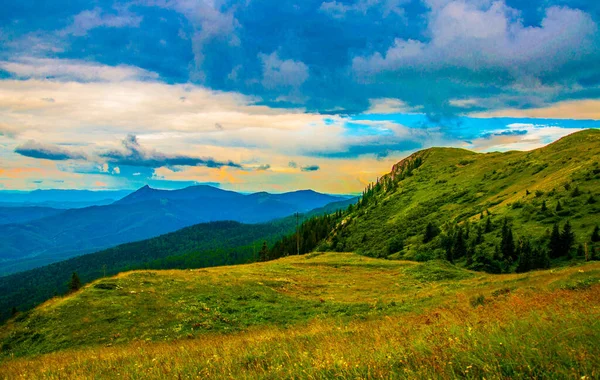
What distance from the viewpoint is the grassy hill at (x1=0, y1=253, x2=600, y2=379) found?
21.6 feet

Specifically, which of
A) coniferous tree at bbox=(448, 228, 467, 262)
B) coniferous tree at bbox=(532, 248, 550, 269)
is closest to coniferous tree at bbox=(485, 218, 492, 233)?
coniferous tree at bbox=(448, 228, 467, 262)

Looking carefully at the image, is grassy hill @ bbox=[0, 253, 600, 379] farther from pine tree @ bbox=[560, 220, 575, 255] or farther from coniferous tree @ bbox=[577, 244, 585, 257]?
pine tree @ bbox=[560, 220, 575, 255]

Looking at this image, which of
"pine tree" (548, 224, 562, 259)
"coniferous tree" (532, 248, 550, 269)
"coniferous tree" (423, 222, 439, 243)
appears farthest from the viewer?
"coniferous tree" (423, 222, 439, 243)

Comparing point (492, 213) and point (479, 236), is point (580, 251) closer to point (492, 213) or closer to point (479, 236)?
point (479, 236)

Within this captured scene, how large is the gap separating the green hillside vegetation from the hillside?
174 mm

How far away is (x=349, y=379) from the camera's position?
252 inches

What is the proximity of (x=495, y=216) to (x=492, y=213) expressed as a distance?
3.34m

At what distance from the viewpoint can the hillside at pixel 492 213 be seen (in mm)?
54741

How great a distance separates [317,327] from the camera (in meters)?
15.3

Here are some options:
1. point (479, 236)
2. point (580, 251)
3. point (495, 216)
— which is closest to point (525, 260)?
point (580, 251)

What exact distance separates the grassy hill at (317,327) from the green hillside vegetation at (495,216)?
59.5 feet

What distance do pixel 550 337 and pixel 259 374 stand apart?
602 centimetres

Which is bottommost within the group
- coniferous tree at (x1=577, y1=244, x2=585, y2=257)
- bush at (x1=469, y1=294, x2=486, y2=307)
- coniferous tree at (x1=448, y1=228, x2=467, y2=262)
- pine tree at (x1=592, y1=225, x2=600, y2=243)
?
coniferous tree at (x1=448, y1=228, x2=467, y2=262)

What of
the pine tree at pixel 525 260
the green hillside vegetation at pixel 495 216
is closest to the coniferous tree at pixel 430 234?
the green hillside vegetation at pixel 495 216
